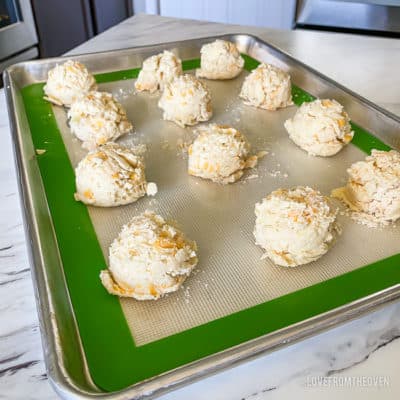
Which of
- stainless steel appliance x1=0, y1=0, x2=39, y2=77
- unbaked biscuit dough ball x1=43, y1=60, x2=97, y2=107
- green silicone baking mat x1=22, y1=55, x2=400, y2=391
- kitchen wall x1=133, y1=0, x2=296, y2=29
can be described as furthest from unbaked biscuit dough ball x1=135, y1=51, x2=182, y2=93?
kitchen wall x1=133, y1=0, x2=296, y2=29

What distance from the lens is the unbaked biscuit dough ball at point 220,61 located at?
1.43 metres

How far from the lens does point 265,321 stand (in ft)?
2.45

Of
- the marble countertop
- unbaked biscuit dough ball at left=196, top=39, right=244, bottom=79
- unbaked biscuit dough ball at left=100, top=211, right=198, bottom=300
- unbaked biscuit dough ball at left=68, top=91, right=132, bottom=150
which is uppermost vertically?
unbaked biscuit dough ball at left=196, top=39, right=244, bottom=79

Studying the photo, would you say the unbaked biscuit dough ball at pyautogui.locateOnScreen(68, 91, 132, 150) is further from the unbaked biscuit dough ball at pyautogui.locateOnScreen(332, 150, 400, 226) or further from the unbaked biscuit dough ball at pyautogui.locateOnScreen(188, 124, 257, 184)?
the unbaked biscuit dough ball at pyautogui.locateOnScreen(332, 150, 400, 226)

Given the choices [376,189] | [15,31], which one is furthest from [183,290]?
[15,31]

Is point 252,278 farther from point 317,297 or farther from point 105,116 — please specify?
point 105,116

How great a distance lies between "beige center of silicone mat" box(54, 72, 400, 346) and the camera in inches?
30.7

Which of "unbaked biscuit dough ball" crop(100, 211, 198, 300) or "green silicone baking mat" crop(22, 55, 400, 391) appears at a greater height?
"unbaked biscuit dough ball" crop(100, 211, 198, 300)

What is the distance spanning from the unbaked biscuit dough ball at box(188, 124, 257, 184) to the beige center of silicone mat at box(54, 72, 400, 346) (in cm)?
3

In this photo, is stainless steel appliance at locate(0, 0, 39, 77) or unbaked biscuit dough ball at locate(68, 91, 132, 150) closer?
unbaked biscuit dough ball at locate(68, 91, 132, 150)

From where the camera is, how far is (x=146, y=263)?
30.3 inches

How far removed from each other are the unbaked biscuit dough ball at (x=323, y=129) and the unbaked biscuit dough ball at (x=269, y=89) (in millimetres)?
158

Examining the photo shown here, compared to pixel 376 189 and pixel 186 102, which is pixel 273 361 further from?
pixel 186 102

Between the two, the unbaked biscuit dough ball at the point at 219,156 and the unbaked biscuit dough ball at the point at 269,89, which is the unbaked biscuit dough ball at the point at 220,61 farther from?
the unbaked biscuit dough ball at the point at 219,156
